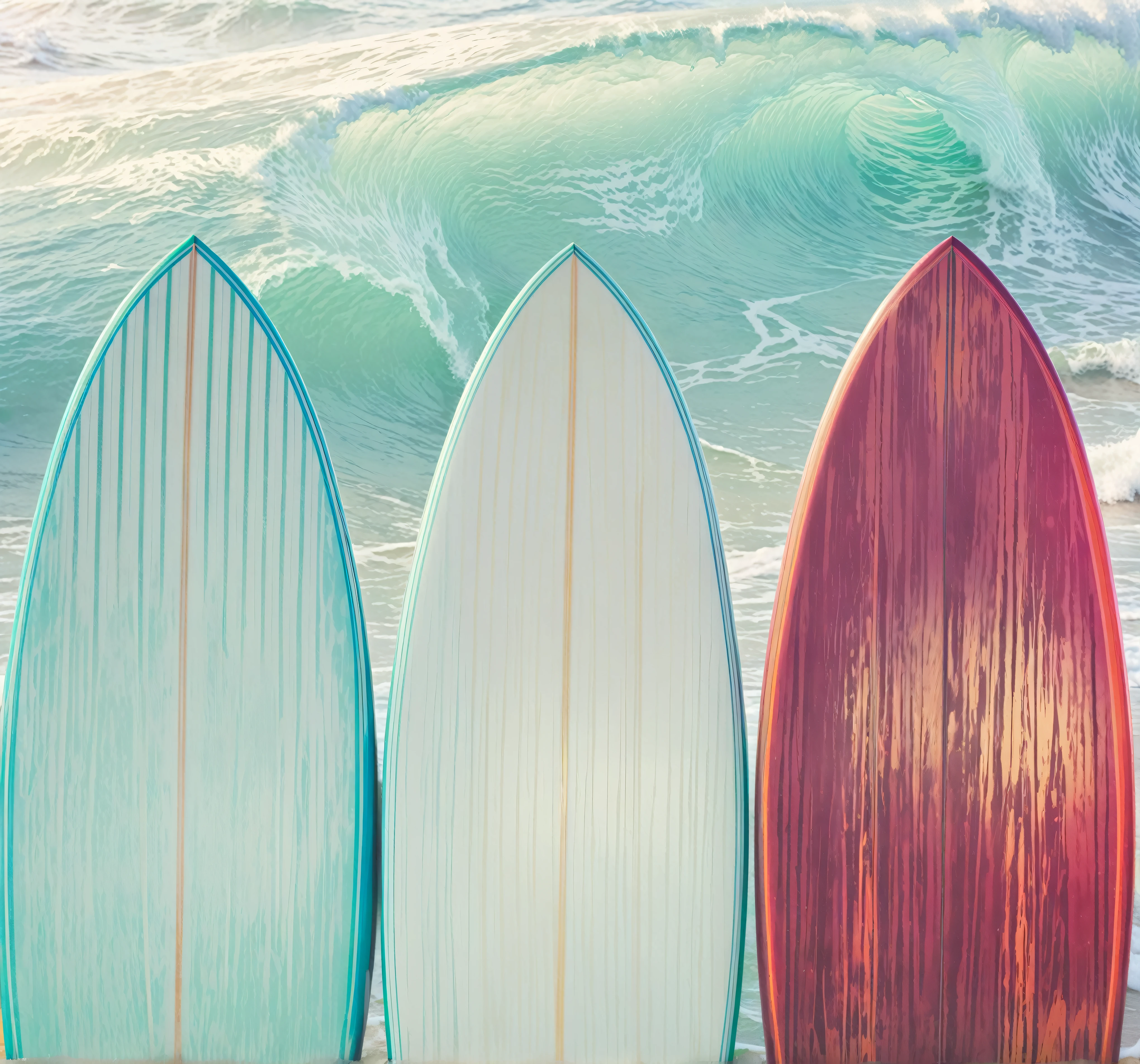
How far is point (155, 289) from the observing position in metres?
1.15

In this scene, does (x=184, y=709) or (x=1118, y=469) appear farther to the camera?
(x=1118, y=469)

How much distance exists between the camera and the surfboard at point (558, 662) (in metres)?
1.17

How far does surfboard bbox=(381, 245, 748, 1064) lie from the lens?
3.85 feet

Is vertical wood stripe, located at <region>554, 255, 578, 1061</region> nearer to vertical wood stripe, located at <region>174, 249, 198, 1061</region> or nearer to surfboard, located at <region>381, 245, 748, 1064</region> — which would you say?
surfboard, located at <region>381, 245, 748, 1064</region>

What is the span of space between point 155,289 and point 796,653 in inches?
38.3

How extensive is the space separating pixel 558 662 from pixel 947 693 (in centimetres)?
52

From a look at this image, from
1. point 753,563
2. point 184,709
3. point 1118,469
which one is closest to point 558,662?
point 184,709

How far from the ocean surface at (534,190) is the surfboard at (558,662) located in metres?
2.75

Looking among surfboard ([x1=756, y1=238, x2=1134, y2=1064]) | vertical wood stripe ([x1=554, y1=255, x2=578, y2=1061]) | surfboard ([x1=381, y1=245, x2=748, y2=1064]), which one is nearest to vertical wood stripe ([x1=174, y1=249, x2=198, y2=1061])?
surfboard ([x1=381, y1=245, x2=748, y2=1064])

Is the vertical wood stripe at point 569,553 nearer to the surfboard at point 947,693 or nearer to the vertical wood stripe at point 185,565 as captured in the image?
the surfboard at point 947,693

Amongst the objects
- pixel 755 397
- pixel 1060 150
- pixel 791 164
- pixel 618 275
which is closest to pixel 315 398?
pixel 618 275

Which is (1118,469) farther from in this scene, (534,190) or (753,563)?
(534,190)

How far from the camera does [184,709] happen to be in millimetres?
1167

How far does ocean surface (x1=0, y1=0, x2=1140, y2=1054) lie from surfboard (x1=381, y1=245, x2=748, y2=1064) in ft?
9.03
